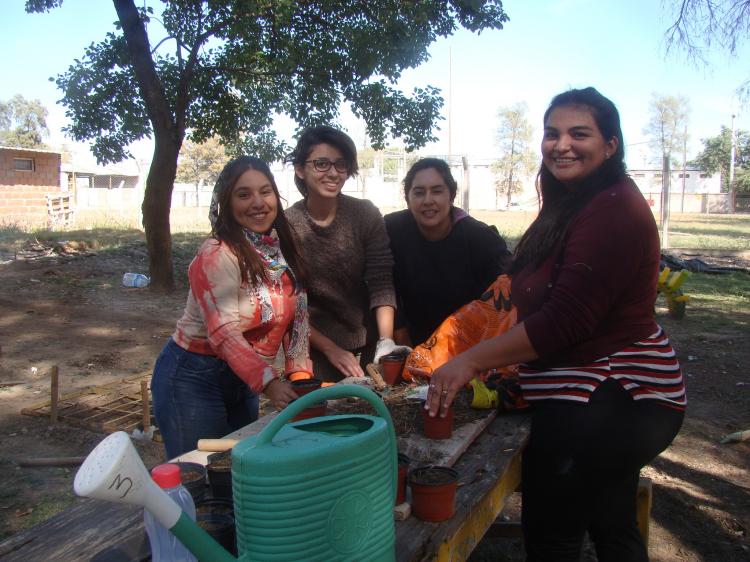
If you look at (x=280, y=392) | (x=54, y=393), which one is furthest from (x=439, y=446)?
(x=54, y=393)

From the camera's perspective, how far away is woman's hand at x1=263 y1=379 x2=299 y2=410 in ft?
6.29

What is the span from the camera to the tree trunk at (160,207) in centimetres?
916

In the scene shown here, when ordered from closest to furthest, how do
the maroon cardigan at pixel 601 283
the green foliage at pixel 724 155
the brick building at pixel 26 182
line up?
the maroon cardigan at pixel 601 283 → the brick building at pixel 26 182 → the green foliage at pixel 724 155

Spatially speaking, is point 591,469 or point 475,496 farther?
point 591,469

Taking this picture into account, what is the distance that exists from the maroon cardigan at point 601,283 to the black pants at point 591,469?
151 millimetres

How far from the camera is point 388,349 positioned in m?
2.82

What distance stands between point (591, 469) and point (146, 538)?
3.85 ft

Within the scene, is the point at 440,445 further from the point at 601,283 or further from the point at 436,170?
the point at 436,170

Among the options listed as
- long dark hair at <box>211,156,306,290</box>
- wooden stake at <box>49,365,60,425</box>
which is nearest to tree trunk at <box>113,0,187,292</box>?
wooden stake at <box>49,365,60,425</box>

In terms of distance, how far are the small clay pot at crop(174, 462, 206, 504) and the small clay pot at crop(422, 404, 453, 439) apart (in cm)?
67

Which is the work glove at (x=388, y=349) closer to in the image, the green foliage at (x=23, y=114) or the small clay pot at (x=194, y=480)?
the small clay pot at (x=194, y=480)

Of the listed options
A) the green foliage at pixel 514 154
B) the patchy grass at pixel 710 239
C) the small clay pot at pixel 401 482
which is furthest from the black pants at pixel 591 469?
the green foliage at pixel 514 154

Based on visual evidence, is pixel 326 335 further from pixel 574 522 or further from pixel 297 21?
pixel 297 21

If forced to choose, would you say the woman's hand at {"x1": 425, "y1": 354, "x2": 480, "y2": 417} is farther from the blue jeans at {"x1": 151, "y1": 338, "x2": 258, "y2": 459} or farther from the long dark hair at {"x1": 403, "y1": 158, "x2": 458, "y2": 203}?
the long dark hair at {"x1": 403, "y1": 158, "x2": 458, "y2": 203}
